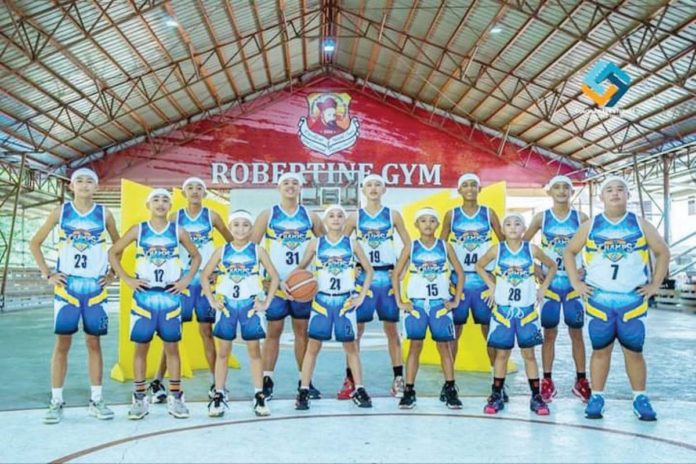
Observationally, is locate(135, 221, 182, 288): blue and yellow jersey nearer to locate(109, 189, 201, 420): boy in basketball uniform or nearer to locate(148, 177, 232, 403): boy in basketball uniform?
locate(109, 189, 201, 420): boy in basketball uniform

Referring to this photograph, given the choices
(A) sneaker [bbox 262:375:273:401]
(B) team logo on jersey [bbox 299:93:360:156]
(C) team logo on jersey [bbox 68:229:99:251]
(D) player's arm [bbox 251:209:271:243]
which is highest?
(B) team logo on jersey [bbox 299:93:360:156]

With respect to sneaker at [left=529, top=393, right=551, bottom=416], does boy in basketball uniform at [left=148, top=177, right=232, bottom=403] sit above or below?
above

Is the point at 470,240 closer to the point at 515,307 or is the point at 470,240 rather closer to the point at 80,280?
the point at 515,307

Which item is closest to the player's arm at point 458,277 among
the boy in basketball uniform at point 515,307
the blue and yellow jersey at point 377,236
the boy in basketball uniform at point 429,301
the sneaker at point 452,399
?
the boy in basketball uniform at point 429,301

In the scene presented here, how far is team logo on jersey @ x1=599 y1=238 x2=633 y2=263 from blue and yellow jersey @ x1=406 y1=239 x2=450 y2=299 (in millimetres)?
1254

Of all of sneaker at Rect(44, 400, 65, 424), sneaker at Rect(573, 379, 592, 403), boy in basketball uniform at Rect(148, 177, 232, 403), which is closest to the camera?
sneaker at Rect(44, 400, 65, 424)

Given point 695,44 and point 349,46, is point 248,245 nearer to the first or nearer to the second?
point 695,44

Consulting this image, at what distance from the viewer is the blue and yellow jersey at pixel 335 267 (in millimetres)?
5348

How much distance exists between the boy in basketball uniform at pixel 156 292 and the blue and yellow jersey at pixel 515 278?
2465 mm

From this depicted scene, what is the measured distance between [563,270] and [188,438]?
3.32m

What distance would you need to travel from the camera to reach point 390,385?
6430 millimetres

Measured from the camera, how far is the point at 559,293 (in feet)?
18.3

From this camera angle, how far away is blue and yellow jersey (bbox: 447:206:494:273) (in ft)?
19.4

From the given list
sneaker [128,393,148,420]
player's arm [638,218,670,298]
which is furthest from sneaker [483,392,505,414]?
sneaker [128,393,148,420]
